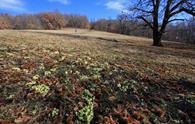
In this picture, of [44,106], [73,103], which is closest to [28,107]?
[44,106]

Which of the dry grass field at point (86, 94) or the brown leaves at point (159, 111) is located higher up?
the dry grass field at point (86, 94)

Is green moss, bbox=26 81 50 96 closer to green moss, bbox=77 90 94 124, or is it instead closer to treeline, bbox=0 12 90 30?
green moss, bbox=77 90 94 124

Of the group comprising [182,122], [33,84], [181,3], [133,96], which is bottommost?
[182,122]

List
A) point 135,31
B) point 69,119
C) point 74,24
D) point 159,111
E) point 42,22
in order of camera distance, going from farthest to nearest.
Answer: point 74,24 → point 42,22 → point 135,31 → point 159,111 → point 69,119

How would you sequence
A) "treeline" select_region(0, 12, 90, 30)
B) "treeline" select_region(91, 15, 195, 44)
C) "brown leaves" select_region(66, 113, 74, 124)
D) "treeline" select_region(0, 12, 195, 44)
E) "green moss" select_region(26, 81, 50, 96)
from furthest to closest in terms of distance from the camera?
"treeline" select_region(0, 12, 90, 30)
"treeline" select_region(0, 12, 195, 44)
"treeline" select_region(91, 15, 195, 44)
"green moss" select_region(26, 81, 50, 96)
"brown leaves" select_region(66, 113, 74, 124)

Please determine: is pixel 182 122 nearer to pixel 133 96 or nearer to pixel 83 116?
pixel 133 96

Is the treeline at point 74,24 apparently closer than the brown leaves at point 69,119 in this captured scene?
No

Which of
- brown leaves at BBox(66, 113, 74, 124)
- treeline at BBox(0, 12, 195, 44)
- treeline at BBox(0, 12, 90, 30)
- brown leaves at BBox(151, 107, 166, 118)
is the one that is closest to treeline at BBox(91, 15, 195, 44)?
treeline at BBox(0, 12, 195, 44)

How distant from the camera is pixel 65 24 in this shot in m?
75.2

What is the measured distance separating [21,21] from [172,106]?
73714mm

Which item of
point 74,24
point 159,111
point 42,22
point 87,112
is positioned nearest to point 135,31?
point 74,24

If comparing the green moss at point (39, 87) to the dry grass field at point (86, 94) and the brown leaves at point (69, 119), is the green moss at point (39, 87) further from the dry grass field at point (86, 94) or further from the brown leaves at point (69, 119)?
the brown leaves at point (69, 119)

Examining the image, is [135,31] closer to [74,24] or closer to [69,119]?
[74,24]

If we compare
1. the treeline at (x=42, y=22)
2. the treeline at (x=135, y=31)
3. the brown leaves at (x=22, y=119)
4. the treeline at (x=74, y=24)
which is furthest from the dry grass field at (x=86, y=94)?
the treeline at (x=42, y=22)
